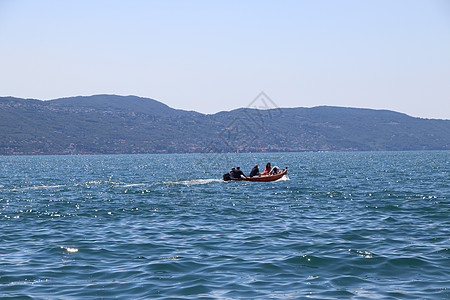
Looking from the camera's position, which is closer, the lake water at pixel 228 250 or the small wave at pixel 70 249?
the lake water at pixel 228 250

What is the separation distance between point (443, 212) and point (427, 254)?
10682 mm

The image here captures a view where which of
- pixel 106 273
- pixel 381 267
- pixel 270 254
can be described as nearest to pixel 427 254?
pixel 381 267

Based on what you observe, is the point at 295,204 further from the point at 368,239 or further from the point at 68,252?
the point at 68,252

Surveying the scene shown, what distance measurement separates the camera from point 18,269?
13922mm

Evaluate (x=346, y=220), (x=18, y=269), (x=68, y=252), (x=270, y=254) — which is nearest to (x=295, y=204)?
(x=346, y=220)

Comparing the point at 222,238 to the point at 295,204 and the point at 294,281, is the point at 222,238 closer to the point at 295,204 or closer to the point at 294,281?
the point at 294,281

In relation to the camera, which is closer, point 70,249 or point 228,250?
point 228,250

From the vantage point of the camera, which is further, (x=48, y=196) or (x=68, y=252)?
(x=48, y=196)

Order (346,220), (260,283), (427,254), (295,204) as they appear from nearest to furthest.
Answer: (260,283), (427,254), (346,220), (295,204)

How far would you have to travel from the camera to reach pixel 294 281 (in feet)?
41.1

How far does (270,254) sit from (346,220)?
832cm

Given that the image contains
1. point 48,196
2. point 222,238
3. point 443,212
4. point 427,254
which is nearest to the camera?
point 427,254

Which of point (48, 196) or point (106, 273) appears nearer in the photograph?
point (106, 273)

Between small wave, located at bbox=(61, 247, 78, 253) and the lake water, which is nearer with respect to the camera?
the lake water
